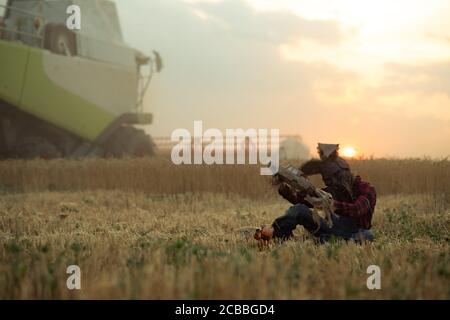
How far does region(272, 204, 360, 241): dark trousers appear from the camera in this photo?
5938mm

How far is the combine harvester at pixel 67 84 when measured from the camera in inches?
647

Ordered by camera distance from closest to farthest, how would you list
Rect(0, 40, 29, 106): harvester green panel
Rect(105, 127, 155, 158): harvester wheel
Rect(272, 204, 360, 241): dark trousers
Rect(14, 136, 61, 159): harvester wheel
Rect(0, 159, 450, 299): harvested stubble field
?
Rect(0, 159, 450, 299): harvested stubble field
Rect(272, 204, 360, 241): dark trousers
Rect(0, 40, 29, 106): harvester green panel
Rect(14, 136, 61, 159): harvester wheel
Rect(105, 127, 155, 158): harvester wheel

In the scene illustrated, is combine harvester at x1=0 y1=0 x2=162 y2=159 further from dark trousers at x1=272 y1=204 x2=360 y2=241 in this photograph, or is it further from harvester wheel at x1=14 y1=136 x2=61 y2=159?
dark trousers at x1=272 y1=204 x2=360 y2=241

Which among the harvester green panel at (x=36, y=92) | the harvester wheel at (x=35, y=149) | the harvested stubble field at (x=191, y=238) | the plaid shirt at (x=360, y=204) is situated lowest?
the harvested stubble field at (x=191, y=238)

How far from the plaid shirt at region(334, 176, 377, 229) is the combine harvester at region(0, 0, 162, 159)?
12854 millimetres

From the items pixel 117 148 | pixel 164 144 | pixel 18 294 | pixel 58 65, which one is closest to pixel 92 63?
pixel 58 65

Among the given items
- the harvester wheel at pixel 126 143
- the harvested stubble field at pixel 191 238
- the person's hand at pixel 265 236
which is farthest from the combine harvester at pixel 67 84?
the person's hand at pixel 265 236

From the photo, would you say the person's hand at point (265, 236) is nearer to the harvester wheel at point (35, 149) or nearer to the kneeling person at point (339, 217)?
the kneeling person at point (339, 217)

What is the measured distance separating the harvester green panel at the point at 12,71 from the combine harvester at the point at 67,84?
0.09 ft

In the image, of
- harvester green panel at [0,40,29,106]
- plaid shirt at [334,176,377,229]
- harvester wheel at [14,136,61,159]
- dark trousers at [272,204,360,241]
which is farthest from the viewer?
harvester wheel at [14,136,61,159]

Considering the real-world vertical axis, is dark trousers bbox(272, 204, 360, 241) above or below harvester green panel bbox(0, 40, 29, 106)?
below

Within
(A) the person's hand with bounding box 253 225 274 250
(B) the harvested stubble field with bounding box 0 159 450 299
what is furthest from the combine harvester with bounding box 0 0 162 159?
(A) the person's hand with bounding box 253 225 274 250
